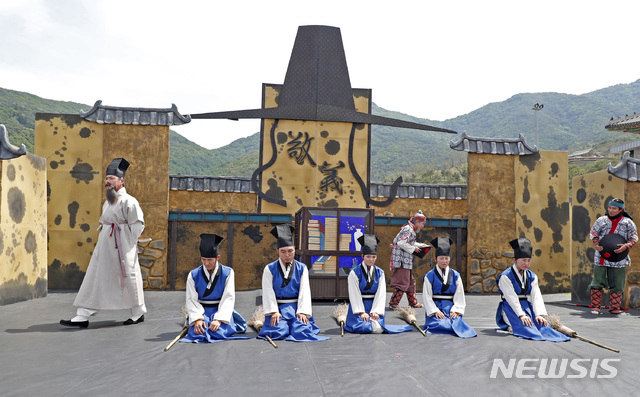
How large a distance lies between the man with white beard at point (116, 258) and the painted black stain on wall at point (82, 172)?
4.13 metres

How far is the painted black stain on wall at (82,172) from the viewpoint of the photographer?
9438mm

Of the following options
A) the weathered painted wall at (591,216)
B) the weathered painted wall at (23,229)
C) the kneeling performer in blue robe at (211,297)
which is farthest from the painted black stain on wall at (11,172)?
the weathered painted wall at (591,216)

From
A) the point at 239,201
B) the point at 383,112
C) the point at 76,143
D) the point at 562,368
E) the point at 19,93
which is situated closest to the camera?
the point at 562,368

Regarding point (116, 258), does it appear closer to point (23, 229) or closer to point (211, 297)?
point (211, 297)

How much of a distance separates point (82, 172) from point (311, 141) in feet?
14.0

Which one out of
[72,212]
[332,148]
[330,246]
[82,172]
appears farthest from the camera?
[332,148]

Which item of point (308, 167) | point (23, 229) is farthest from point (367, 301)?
point (23, 229)

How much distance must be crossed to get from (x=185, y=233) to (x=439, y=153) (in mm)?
61606

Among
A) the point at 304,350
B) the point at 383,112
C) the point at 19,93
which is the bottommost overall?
the point at 304,350

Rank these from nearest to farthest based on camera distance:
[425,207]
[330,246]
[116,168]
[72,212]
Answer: [116,168] → [330,246] → [72,212] → [425,207]

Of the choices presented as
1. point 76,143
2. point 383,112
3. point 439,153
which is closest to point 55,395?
point 76,143

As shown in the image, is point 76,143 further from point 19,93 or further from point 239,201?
point 19,93

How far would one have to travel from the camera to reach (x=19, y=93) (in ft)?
181

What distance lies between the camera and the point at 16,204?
303 inches
